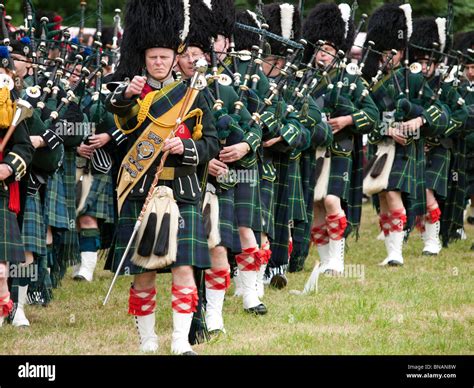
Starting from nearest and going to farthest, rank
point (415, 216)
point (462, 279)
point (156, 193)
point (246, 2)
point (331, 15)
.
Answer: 1. point (156, 193)
2. point (462, 279)
3. point (331, 15)
4. point (415, 216)
5. point (246, 2)

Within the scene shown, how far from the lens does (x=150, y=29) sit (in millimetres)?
7293

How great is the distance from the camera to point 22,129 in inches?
297

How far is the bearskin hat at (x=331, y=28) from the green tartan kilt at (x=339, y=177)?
0.88 metres

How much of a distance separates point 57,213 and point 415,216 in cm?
389

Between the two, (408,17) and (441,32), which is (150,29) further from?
(441,32)

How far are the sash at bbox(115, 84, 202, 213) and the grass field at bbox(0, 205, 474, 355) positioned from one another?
0.98 m

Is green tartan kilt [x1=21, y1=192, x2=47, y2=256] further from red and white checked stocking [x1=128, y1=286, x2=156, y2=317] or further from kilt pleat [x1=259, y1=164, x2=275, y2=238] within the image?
kilt pleat [x1=259, y1=164, x2=275, y2=238]

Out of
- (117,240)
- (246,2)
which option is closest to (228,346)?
(117,240)

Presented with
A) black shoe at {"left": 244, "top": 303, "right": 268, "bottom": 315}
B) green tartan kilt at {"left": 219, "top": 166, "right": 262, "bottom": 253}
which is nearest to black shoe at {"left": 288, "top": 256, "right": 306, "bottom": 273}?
green tartan kilt at {"left": 219, "top": 166, "right": 262, "bottom": 253}

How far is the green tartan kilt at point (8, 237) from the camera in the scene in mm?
7473

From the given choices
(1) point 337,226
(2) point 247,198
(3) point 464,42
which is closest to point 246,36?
(2) point 247,198

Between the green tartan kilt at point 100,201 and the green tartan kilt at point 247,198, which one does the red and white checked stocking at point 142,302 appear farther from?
the green tartan kilt at point 100,201

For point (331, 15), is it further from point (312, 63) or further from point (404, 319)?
point (404, 319)

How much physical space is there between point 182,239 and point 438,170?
558 centimetres
